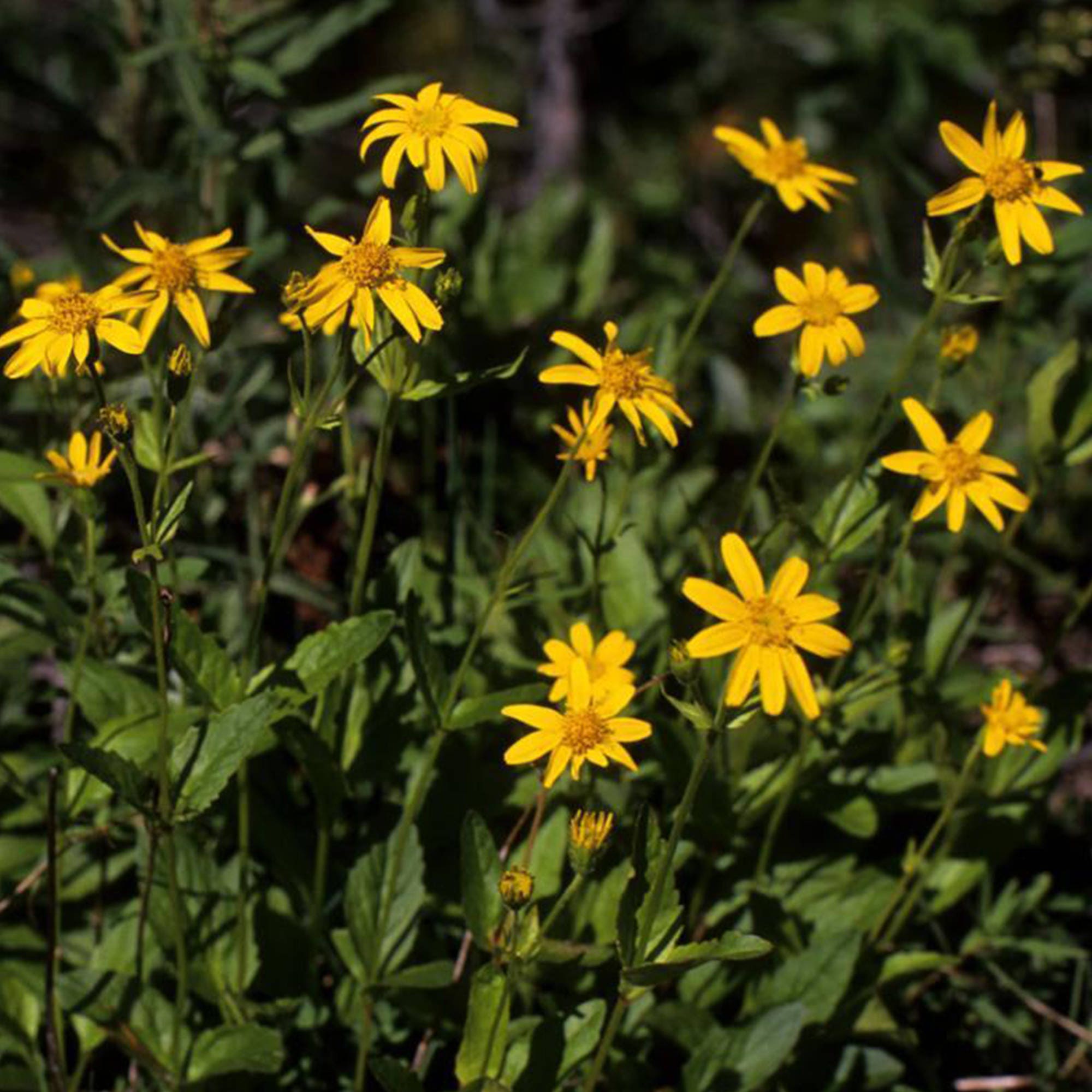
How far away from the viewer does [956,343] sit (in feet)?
8.38

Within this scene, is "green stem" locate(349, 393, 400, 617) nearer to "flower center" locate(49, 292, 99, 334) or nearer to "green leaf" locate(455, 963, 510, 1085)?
"flower center" locate(49, 292, 99, 334)

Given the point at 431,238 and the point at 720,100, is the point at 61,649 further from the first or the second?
the point at 720,100

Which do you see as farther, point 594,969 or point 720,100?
point 720,100

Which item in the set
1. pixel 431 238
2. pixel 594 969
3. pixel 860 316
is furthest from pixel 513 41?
pixel 594 969

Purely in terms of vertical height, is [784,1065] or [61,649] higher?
[61,649]

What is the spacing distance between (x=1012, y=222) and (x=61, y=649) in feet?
6.20

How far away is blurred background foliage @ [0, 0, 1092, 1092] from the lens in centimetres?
260

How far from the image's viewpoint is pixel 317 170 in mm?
6688

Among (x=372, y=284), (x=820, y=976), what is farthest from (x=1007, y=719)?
(x=372, y=284)

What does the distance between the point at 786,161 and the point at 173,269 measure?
1199 mm

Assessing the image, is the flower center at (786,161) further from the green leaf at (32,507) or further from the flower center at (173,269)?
the green leaf at (32,507)

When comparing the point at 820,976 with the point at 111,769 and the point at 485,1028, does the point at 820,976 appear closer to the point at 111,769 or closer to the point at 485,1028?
the point at 485,1028

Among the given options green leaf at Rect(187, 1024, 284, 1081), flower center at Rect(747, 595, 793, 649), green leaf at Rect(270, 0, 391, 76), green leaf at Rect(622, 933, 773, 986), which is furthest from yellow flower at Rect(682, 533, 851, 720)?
green leaf at Rect(270, 0, 391, 76)

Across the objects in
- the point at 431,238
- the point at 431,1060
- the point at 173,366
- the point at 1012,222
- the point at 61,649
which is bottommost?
the point at 431,1060
